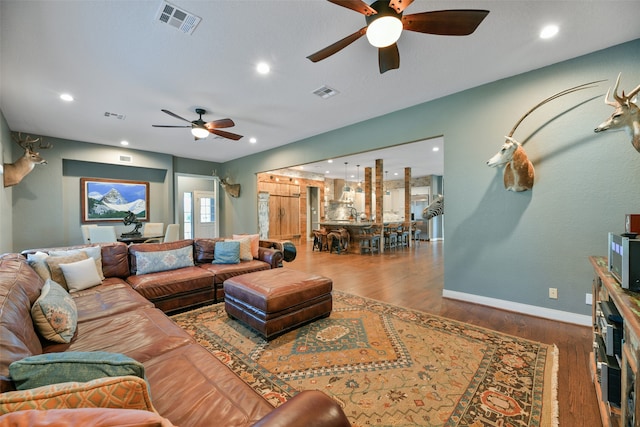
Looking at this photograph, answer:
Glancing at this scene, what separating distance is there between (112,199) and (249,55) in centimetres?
596

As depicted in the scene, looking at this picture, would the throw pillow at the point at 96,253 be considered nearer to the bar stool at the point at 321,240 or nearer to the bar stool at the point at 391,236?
the bar stool at the point at 321,240

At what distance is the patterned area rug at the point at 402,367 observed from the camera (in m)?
1.60

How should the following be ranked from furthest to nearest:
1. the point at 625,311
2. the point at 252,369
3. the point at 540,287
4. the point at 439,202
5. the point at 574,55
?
the point at 439,202, the point at 540,287, the point at 574,55, the point at 252,369, the point at 625,311

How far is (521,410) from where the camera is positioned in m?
1.60

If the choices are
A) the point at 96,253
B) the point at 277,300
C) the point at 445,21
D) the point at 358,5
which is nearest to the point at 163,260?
the point at 96,253

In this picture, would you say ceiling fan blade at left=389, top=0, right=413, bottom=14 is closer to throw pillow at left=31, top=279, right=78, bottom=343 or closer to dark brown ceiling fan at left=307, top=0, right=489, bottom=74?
dark brown ceiling fan at left=307, top=0, right=489, bottom=74

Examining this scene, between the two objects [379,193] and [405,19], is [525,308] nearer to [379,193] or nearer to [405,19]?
[405,19]

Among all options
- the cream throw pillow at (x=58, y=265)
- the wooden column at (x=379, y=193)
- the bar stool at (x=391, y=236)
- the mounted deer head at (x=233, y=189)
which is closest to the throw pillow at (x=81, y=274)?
the cream throw pillow at (x=58, y=265)

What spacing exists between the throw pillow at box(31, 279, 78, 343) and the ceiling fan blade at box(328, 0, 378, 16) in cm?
270

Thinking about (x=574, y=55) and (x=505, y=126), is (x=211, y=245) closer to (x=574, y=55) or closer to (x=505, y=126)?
(x=505, y=126)

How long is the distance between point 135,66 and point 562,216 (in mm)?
5088

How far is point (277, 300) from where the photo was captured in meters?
2.45

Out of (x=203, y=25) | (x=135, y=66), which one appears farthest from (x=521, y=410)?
(x=135, y=66)

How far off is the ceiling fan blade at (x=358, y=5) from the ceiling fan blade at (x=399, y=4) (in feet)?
0.41
